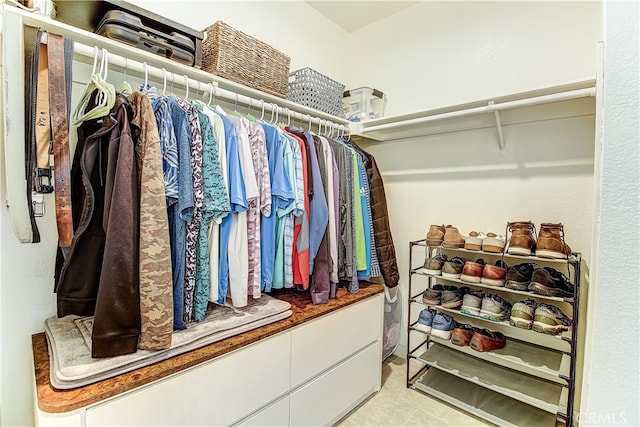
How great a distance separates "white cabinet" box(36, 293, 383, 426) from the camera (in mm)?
910

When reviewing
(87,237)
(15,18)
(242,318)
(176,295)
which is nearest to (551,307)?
(242,318)

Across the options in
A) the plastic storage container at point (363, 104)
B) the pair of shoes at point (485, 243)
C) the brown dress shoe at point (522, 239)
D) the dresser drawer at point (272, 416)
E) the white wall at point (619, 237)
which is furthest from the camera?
the plastic storage container at point (363, 104)

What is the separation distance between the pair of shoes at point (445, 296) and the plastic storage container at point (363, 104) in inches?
49.1

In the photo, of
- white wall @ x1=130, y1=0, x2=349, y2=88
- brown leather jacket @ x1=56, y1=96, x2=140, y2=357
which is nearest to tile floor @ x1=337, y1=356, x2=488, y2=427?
brown leather jacket @ x1=56, y1=96, x2=140, y2=357

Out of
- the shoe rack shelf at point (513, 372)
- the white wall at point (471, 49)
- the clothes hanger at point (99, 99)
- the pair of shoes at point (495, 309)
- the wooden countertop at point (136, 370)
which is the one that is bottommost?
the shoe rack shelf at point (513, 372)

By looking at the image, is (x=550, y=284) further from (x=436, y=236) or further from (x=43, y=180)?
(x=43, y=180)

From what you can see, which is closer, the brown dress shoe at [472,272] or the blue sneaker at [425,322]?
the brown dress shoe at [472,272]

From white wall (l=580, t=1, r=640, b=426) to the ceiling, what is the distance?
226 cm

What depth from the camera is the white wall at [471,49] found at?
1.64 metres

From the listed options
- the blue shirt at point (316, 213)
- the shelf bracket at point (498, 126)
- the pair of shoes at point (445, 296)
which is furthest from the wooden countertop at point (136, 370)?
the shelf bracket at point (498, 126)

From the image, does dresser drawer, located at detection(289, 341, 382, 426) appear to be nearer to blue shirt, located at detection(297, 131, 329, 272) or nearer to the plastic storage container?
blue shirt, located at detection(297, 131, 329, 272)

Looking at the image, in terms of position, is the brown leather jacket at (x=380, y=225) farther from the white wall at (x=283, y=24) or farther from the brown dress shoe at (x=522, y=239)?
the white wall at (x=283, y=24)

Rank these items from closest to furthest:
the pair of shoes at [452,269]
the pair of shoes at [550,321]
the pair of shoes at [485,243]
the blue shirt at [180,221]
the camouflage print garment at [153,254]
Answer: the camouflage print garment at [153,254]
the blue shirt at [180,221]
the pair of shoes at [550,321]
the pair of shoes at [485,243]
the pair of shoes at [452,269]

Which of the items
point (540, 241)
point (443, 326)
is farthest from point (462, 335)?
point (540, 241)
